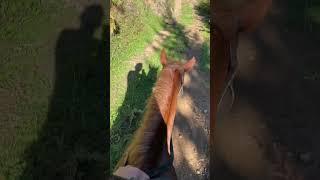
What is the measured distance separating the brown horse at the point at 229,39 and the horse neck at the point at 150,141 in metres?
0.31

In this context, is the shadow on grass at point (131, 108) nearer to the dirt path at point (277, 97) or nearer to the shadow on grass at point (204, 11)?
the shadow on grass at point (204, 11)

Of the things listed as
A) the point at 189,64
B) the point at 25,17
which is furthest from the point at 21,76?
the point at 189,64

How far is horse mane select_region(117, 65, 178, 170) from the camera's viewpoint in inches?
102

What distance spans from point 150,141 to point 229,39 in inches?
29.5

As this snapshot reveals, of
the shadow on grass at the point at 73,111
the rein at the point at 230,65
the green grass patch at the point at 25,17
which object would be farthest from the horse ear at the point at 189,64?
the green grass patch at the point at 25,17

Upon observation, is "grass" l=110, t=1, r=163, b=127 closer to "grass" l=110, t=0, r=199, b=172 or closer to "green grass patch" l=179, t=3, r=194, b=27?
"grass" l=110, t=0, r=199, b=172

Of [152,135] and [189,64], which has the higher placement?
[189,64]

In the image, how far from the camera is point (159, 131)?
8.60 feet

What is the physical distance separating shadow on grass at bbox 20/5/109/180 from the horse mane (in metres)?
0.23

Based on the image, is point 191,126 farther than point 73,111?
Yes

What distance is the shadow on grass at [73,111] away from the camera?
2.51m

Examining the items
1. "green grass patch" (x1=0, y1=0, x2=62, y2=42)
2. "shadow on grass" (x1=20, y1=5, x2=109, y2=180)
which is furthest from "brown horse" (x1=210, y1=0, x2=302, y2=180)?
→ "green grass patch" (x1=0, y1=0, x2=62, y2=42)

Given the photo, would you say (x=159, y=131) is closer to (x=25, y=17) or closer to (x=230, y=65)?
(x=230, y=65)

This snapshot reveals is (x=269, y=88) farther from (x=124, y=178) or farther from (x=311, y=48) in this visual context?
(x=124, y=178)
